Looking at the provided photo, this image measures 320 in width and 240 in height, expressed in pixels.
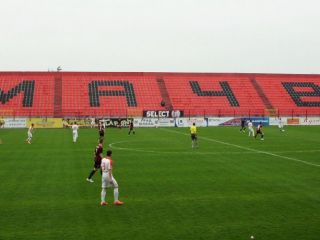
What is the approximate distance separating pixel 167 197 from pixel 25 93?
65.5 meters

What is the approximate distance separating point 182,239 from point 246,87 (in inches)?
3017

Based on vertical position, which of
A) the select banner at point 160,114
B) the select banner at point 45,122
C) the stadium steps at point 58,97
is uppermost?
the stadium steps at point 58,97

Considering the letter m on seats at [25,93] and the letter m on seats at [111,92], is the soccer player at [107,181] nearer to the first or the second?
the letter m on seats at [111,92]

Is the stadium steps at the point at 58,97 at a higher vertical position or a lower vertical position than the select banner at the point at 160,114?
higher

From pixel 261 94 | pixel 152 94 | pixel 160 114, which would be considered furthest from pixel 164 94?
pixel 261 94

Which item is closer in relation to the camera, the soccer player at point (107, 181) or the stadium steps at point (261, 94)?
the soccer player at point (107, 181)

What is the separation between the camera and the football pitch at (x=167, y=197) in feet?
42.5

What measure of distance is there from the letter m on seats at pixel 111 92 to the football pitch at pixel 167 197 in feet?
158

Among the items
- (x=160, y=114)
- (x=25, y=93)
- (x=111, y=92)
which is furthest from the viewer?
(x=111, y=92)

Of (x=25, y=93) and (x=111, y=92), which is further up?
(x=111, y=92)

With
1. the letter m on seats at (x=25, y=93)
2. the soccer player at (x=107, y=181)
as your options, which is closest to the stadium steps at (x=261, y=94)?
the letter m on seats at (x=25, y=93)

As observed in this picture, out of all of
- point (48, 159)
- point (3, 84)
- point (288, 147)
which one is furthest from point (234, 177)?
point (3, 84)

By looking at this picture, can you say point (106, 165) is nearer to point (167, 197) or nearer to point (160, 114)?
point (167, 197)

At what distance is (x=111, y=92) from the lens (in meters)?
81.4
